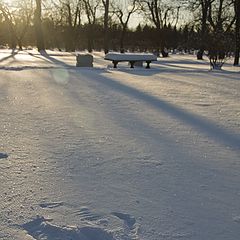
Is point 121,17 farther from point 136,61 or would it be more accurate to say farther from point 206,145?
point 206,145

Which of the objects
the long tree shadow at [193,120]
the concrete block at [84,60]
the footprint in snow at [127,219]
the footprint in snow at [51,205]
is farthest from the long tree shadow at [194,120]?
the concrete block at [84,60]

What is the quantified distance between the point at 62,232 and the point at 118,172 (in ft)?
4.02

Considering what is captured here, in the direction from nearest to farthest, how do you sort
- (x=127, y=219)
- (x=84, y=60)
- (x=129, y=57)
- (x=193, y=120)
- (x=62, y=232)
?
1. (x=62, y=232)
2. (x=127, y=219)
3. (x=193, y=120)
4. (x=84, y=60)
5. (x=129, y=57)

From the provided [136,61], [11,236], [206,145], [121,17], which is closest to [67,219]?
[11,236]

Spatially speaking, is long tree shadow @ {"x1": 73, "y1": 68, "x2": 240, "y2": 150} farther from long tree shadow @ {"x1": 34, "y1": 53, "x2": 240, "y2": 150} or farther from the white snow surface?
the white snow surface

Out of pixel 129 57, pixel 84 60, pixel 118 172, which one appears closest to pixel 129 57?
pixel 129 57

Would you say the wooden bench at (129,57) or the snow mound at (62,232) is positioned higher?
the wooden bench at (129,57)

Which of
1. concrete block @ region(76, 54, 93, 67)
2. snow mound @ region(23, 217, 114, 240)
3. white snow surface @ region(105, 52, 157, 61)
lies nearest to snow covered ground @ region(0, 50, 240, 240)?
snow mound @ region(23, 217, 114, 240)

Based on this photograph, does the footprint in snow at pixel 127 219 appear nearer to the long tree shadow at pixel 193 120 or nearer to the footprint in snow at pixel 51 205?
the footprint in snow at pixel 51 205

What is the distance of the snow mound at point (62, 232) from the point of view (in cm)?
256

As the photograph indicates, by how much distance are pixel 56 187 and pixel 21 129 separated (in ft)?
7.20

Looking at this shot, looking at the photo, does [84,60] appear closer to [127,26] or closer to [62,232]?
[62,232]

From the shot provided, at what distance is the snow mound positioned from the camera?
101 inches

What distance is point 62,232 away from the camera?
2.61m
